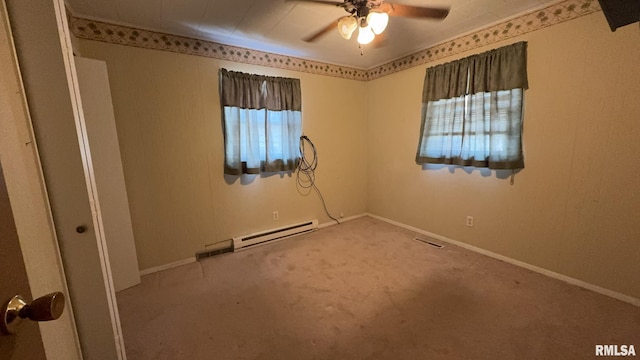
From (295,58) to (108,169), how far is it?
2386 mm

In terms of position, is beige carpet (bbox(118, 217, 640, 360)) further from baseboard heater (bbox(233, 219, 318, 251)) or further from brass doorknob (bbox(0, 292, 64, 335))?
brass doorknob (bbox(0, 292, 64, 335))

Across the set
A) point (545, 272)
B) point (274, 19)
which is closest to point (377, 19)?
point (274, 19)

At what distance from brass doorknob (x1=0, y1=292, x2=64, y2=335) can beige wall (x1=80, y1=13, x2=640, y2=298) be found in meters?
2.25

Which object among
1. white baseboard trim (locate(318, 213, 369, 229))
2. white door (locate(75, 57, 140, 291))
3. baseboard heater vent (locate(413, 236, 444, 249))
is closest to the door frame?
white door (locate(75, 57, 140, 291))

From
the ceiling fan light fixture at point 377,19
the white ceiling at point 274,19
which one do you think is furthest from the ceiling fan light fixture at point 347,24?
the white ceiling at point 274,19

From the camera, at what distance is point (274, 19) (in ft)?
7.20

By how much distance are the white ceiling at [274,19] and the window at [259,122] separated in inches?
16.8

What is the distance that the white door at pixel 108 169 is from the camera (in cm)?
193

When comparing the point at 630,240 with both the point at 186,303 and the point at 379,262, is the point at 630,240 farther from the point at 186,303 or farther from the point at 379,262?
the point at 186,303

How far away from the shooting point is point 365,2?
1624 millimetres

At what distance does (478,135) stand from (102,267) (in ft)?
10.2

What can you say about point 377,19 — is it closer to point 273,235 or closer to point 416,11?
point 416,11

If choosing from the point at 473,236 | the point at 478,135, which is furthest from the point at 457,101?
the point at 473,236

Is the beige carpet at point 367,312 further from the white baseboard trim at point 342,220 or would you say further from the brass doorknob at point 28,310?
the brass doorknob at point 28,310
